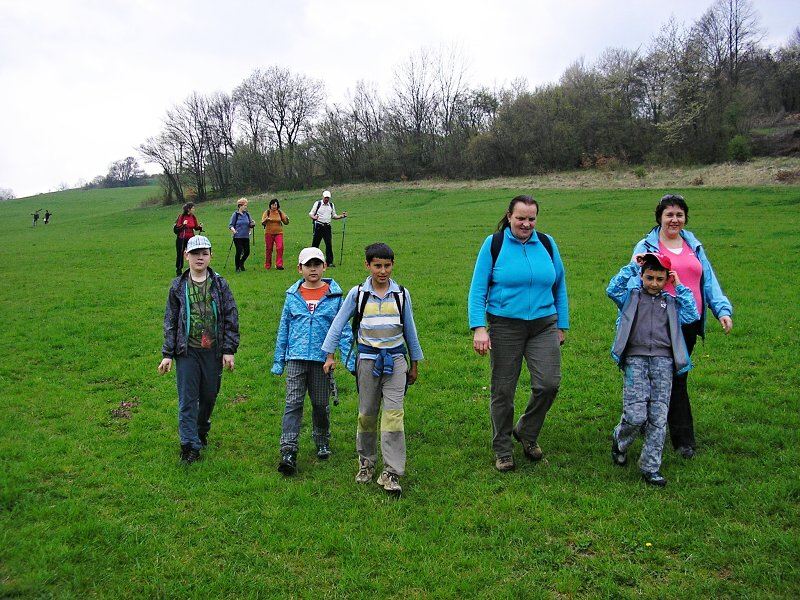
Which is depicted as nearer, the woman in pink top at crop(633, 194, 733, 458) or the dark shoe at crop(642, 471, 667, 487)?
the dark shoe at crop(642, 471, 667, 487)

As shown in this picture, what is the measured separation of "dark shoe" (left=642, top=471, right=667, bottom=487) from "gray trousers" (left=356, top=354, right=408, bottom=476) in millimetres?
2063

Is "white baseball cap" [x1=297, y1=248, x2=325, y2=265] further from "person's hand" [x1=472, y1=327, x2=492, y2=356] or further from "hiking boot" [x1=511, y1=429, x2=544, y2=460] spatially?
"hiking boot" [x1=511, y1=429, x2=544, y2=460]

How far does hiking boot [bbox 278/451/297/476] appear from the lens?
554 cm

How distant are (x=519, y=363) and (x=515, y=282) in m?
0.76

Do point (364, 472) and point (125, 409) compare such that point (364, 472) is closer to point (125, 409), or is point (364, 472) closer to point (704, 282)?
point (704, 282)

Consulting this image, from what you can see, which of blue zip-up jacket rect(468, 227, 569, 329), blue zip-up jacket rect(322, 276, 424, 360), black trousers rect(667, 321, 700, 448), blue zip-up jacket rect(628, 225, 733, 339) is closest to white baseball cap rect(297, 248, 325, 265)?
blue zip-up jacket rect(322, 276, 424, 360)

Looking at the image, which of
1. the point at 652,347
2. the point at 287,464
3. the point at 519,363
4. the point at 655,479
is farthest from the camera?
the point at 287,464

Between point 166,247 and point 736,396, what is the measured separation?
23.0 m

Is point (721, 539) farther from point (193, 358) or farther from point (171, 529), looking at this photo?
point (193, 358)

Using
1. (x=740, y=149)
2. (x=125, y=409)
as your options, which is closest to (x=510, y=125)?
(x=740, y=149)

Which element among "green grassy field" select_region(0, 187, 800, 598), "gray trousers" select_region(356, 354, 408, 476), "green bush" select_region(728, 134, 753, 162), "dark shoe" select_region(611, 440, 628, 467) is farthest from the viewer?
"green bush" select_region(728, 134, 753, 162)

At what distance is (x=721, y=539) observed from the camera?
4.14 metres

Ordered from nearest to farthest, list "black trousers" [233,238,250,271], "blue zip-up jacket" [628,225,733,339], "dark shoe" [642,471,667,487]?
"dark shoe" [642,471,667,487], "blue zip-up jacket" [628,225,733,339], "black trousers" [233,238,250,271]

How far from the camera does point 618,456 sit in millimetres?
5430
